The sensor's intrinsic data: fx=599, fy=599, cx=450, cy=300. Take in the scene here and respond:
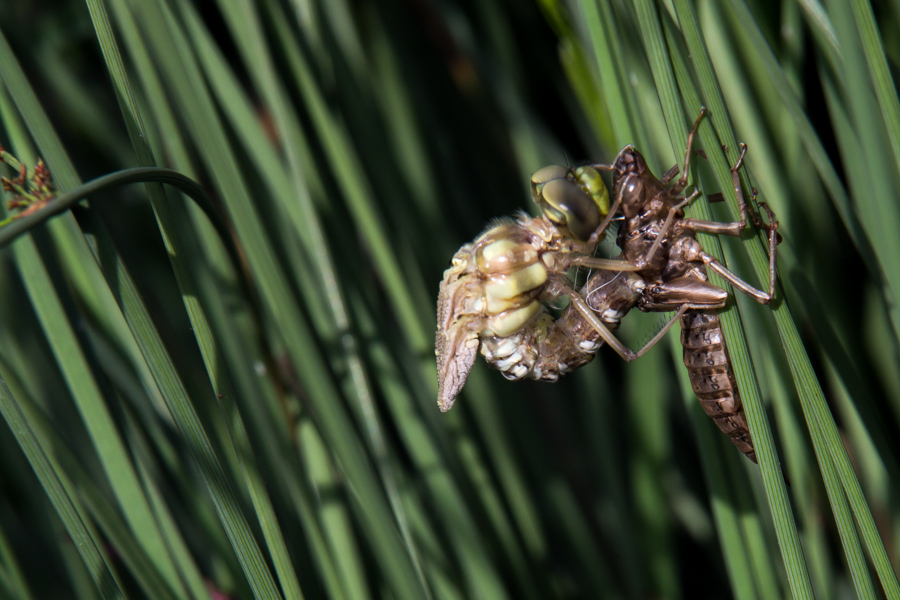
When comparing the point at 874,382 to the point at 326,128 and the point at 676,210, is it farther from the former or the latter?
the point at 326,128

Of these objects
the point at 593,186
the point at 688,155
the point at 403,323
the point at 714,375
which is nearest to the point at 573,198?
the point at 593,186

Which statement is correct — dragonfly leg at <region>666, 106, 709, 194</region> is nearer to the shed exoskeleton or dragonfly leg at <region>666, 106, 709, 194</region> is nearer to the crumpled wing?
the shed exoskeleton

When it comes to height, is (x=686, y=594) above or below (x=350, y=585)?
below

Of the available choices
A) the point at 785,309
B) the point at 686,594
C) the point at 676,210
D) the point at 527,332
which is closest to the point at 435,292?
the point at 527,332

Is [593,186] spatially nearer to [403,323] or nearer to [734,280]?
[734,280]

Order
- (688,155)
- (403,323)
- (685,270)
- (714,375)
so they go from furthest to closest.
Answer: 1. (403,323)
2. (685,270)
3. (714,375)
4. (688,155)
